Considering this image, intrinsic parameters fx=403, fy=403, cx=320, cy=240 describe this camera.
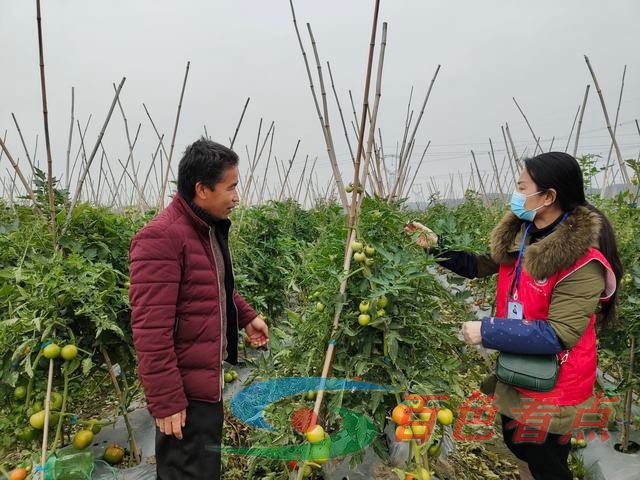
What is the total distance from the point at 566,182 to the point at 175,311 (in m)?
1.38

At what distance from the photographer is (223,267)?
149 centimetres

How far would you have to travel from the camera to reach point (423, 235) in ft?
5.47

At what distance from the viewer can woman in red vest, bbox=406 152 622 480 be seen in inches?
51.4

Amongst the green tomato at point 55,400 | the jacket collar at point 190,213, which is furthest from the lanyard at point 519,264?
the green tomato at point 55,400

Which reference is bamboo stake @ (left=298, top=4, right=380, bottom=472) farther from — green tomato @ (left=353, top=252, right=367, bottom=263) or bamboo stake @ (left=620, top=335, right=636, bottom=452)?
bamboo stake @ (left=620, top=335, right=636, bottom=452)

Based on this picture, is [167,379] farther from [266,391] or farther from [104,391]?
[104,391]

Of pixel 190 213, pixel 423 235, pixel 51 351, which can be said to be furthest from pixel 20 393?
pixel 423 235

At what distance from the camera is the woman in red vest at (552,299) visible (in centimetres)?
131

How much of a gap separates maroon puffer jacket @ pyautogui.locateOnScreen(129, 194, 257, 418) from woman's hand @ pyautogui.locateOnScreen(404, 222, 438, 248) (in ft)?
2.69

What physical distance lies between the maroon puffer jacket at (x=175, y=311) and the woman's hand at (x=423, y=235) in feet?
2.69

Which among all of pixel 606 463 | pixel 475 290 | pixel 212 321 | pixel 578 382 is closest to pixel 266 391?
pixel 212 321

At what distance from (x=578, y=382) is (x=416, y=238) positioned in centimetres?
74

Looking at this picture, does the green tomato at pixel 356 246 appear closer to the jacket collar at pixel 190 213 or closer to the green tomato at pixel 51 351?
the jacket collar at pixel 190 213

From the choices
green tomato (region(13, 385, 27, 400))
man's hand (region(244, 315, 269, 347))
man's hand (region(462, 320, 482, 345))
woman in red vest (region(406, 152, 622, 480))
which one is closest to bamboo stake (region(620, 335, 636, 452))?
woman in red vest (region(406, 152, 622, 480))
